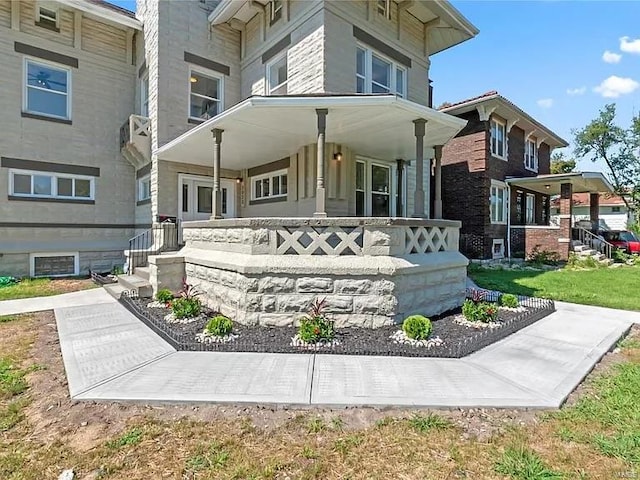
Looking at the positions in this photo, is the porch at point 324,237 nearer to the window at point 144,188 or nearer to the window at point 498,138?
the window at point 144,188

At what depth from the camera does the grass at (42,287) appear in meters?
8.52

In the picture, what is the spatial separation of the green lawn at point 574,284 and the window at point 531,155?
717 centimetres

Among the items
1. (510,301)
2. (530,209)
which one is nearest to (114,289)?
(510,301)

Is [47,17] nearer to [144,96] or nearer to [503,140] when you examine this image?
[144,96]

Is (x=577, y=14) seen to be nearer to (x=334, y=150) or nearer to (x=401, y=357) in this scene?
(x=334, y=150)

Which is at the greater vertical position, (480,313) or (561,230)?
(561,230)

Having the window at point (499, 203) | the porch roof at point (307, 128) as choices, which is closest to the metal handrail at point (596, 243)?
the window at point (499, 203)

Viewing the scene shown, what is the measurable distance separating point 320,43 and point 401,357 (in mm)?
7837

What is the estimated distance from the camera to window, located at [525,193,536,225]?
17984mm

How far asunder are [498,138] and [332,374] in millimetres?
15498

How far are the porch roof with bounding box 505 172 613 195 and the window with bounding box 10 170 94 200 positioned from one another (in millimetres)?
17187

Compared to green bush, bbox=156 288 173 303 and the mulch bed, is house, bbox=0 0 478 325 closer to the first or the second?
the mulch bed

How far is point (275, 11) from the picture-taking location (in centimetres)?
1035

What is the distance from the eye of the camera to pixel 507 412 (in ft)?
10.3
